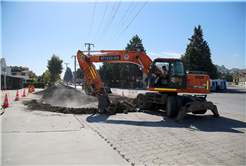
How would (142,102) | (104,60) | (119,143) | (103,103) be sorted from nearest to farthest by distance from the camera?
1. (119,143)
2. (103,103)
3. (142,102)
4. (104,60)

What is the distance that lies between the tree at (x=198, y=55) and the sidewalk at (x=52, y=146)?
1596 inches

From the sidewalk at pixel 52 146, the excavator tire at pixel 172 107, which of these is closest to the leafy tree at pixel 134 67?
the excavator tire at pixel 172 107

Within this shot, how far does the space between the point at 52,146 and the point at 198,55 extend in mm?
44267

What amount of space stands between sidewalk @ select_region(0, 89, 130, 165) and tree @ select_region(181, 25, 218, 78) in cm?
4054

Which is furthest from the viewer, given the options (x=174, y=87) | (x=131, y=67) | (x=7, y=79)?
(x=131, y=67)

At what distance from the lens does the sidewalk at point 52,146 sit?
352 cm

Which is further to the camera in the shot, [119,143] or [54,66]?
[54,66]

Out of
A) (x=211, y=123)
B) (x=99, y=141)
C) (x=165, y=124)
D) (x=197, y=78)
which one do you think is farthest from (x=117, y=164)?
(x=197, y=78)

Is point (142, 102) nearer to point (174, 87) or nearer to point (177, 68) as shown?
point (174, 87)

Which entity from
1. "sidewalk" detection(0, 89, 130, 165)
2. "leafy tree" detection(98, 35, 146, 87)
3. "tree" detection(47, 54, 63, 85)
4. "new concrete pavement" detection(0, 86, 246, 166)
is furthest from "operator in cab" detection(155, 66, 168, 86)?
"tree" detection(47, 54, 63, 85)

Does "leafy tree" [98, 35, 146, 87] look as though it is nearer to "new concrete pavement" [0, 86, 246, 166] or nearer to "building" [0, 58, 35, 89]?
"building" [0, 58, 35, 89]

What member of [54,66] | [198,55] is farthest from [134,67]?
[54,66]

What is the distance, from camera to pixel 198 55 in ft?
138

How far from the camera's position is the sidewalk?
352 cm
